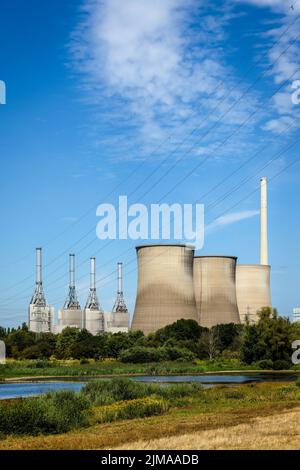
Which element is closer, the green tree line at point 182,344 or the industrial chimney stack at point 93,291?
the green tree line at point 182,344

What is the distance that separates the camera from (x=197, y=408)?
20.5 m

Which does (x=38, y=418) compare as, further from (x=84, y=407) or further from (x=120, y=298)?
(x=120, y=298)

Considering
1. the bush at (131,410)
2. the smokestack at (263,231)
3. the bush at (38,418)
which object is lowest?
the bush at (131,410)

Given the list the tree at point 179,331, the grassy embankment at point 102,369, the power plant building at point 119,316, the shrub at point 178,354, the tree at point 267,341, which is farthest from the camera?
the power plant building at point 119,316

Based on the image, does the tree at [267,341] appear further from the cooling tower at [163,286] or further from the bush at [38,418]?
the bush at [38,418]

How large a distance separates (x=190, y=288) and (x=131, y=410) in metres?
55.0

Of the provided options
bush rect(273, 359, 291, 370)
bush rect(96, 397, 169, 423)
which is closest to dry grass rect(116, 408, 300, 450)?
bush rect(96, 397, 169, 423)

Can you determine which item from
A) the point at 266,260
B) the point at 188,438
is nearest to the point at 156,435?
the point at 188,438

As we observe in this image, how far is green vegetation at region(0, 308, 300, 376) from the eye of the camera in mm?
55156

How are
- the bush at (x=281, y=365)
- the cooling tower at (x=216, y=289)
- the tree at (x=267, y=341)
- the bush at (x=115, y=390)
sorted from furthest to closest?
the cooling tower at (x=216, y=289)
the tree at (x=267, y=341)
the bush at (x=281, y=365)
the bush at (x=115, y=390)

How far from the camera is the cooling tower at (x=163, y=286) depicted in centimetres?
7062

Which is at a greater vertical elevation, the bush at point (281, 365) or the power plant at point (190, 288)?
the power plant at point (190, 288)

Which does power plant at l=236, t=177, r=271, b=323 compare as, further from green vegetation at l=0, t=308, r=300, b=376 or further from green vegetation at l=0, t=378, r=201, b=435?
green vegetation at l=0, t=378, r=201, b=435

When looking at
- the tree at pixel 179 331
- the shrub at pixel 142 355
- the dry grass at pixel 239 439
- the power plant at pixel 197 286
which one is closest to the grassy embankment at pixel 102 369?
the shrub at pixel 142 355
